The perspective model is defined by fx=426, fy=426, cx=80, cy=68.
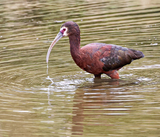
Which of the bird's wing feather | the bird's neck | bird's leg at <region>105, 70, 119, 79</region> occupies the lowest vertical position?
bird's leg at <region>105, 70, 119, 79</region>

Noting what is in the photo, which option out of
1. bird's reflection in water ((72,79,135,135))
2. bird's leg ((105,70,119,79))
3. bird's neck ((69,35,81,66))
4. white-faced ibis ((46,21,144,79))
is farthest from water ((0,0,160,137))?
bird's neck ((69,35,81,66))

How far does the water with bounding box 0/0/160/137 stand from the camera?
7027 millimetres

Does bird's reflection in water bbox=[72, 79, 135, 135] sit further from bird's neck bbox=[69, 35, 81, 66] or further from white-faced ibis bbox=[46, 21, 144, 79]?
bird's neck bbox=[69, 35, 81, 66]

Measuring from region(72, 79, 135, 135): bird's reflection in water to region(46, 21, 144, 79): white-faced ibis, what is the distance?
0.36 meters

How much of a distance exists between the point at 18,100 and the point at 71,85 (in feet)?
5.20

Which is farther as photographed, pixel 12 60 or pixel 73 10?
pixel 73 10

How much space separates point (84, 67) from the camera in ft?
31.5

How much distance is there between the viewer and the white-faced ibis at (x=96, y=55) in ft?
31.2

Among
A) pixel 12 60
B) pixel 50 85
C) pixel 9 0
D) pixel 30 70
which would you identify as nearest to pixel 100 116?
pixel 50 85

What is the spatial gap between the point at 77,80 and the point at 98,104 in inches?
81.4

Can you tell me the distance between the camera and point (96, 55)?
9.69 m

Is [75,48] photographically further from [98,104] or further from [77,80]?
[98,104]

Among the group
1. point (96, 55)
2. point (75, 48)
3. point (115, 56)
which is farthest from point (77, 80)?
point (115, 56)

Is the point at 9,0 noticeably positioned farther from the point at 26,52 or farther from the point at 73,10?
the point at 26,52
